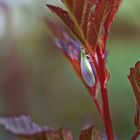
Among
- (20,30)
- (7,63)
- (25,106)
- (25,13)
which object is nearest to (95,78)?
(25,106)

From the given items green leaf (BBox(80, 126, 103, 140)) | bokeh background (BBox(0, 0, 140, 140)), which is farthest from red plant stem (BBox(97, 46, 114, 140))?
bokeh background (BBox(0, 0, 140, 140))

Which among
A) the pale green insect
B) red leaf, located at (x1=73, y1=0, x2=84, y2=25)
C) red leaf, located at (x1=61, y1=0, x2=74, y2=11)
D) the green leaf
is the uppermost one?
red leaf, located at (x1=61, y1=0, x2=74, y2=11)

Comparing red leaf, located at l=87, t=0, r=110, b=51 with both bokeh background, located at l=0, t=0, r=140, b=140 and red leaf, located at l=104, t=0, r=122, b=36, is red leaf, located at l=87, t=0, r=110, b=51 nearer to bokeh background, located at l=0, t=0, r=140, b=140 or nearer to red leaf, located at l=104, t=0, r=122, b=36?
red leaf, located at l=104, t=0, r=122, b=36

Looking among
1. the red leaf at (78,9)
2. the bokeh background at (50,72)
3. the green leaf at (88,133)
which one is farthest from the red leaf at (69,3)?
the bokeh background at (50,72)

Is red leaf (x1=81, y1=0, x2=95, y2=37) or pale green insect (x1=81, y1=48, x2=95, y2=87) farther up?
red leaf (x1=81, y1=0, x2=95, y2=37)

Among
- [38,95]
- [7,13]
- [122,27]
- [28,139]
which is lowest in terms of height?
[28,139]

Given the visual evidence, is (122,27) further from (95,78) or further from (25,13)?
(95,78)

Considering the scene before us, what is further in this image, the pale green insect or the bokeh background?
the bokeh background

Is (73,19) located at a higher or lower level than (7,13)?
lower
